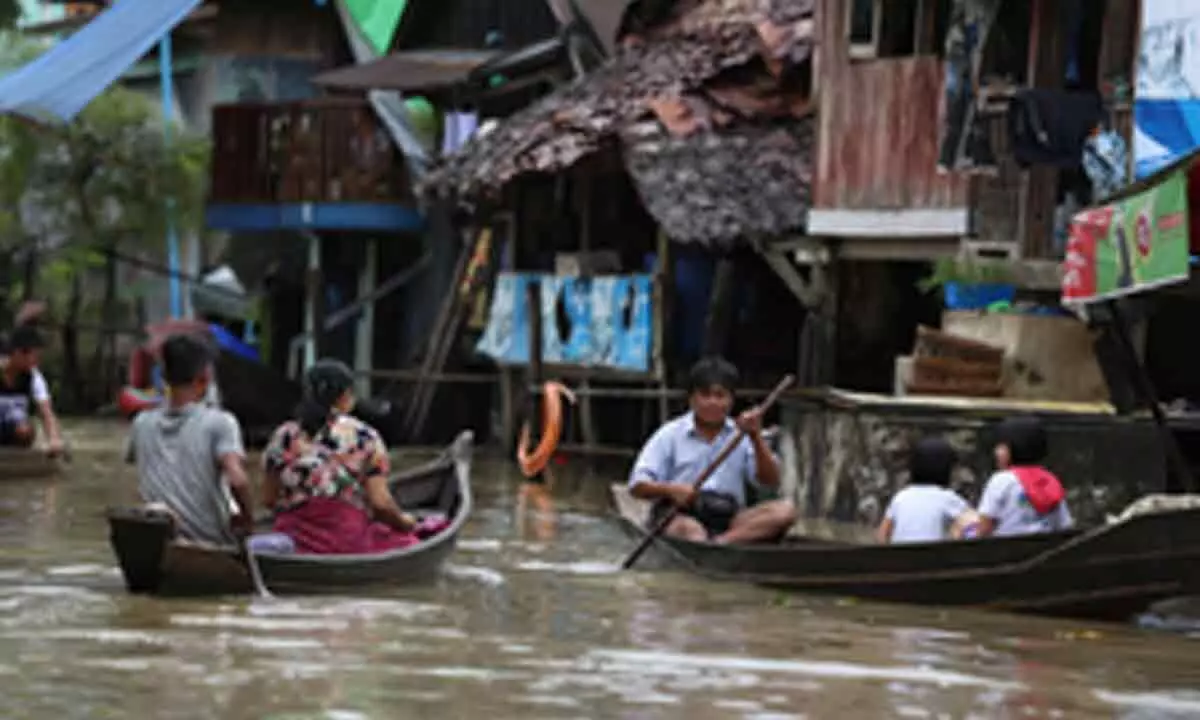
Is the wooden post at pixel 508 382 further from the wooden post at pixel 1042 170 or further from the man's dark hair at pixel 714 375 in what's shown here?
the man's dark hair at pixel 714 375

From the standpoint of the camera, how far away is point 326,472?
10.7m

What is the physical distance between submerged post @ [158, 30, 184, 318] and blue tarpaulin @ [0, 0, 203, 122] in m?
8.53

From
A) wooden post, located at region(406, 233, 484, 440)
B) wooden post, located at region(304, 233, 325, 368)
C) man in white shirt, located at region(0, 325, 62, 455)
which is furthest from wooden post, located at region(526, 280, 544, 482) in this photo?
man in white shirt, located at region(0, 325, 62, 455)

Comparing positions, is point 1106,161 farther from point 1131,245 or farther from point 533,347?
point 533,347

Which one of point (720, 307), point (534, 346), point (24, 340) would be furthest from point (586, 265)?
point (24, 340)

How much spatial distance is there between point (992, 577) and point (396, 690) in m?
3.42

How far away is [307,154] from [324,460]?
1628 cm

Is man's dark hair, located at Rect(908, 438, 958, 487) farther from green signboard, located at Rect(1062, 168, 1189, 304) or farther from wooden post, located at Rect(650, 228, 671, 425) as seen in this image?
wooden post, located at Rect(650, 228, 671, 425)

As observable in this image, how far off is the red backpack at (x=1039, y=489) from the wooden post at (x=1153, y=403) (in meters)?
1.07

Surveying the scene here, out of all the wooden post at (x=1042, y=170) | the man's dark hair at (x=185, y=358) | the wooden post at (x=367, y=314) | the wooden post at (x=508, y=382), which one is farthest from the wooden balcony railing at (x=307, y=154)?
the man's dark hair at (x=185, y=358)

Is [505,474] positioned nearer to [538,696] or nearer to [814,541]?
[814,541]

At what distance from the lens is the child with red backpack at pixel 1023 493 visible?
10656mm

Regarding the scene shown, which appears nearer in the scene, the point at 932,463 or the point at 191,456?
the point at 191,456

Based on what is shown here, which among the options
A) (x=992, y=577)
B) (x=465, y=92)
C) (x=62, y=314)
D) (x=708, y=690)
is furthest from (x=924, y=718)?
(x=62, y=314)
